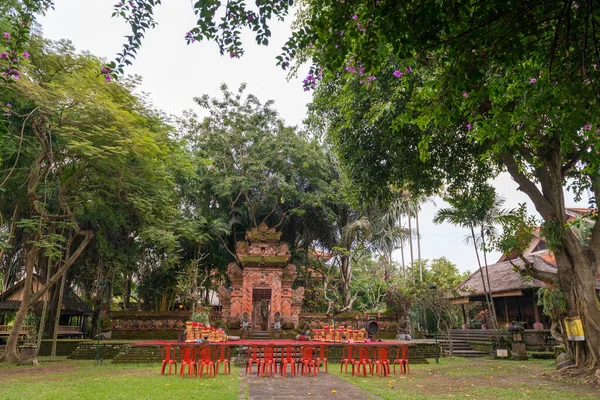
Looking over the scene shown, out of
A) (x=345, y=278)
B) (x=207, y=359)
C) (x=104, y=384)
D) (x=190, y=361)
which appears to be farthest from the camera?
(x=345, y=278)

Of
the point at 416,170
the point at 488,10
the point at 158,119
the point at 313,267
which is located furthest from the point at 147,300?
the point at 488,10

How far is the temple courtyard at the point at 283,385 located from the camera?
21.7 feet

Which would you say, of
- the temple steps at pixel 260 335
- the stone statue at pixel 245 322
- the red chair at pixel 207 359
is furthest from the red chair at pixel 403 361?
the stone statue at pixel 245 322

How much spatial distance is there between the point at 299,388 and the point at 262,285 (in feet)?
33.1

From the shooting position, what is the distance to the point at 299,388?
7258mm

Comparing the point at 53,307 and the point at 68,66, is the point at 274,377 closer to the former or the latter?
the point at 68,66

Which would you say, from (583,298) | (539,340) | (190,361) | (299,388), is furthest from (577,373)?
(190,361)

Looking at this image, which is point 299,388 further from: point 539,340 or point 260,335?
point 539,340

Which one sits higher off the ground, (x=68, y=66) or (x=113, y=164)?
(x=68, y=66)

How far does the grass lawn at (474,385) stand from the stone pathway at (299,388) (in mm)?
360

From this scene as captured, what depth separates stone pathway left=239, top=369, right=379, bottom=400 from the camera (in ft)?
21.2

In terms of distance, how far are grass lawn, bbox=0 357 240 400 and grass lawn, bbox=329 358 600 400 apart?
9.03ft

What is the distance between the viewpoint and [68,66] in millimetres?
10109

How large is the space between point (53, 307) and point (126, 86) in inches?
379
